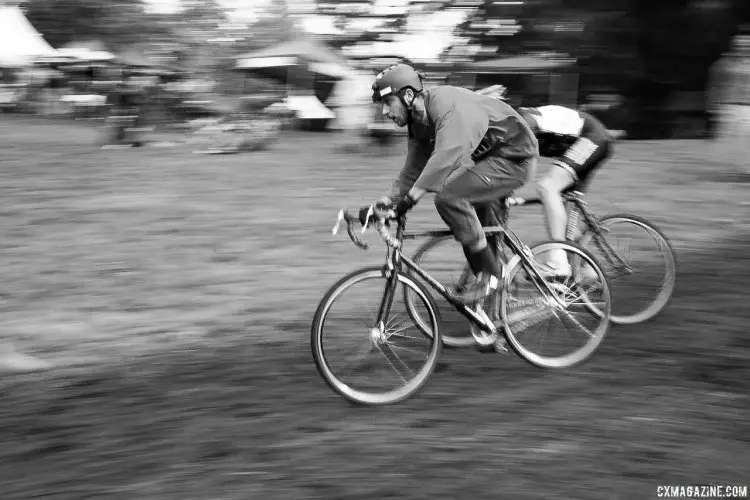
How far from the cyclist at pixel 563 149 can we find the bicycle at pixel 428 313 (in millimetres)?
545

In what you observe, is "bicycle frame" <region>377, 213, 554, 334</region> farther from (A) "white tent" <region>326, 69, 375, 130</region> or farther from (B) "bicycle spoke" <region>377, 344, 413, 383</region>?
(A) "white tent" <region>326, 69, 375, 130</region>

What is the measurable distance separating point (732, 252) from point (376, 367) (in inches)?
174

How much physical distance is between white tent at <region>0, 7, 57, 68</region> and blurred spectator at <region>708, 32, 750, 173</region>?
Answer: 1914 cm

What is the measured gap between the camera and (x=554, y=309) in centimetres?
602

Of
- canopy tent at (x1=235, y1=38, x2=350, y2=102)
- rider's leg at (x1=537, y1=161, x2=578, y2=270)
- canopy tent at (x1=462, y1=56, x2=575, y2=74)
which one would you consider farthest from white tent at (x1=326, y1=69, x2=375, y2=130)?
rider's leg at (x1=537, y1=161, x2=578, y2=270)

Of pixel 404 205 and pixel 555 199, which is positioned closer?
pixel 404 205

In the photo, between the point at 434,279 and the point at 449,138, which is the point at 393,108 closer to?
the point at 449,138

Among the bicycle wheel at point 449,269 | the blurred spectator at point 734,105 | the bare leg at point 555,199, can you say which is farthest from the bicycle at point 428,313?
the blurred spectator at point 734,105

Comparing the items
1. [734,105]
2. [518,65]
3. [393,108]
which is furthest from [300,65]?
[393,108]

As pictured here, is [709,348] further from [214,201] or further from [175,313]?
[214,201]

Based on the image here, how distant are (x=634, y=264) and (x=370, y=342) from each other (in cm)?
220

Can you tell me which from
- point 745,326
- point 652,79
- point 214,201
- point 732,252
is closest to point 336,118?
point 652,79

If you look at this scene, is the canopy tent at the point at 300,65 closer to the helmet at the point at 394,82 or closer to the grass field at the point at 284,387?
the grass field at the point at 284,387

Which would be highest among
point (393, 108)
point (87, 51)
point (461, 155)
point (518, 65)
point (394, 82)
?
point (394, 82)
